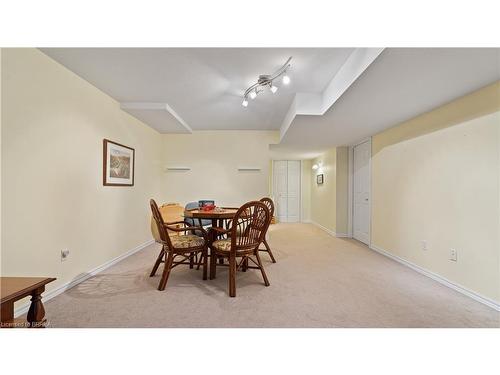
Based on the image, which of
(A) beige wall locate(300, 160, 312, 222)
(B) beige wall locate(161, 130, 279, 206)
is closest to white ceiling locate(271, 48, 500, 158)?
(B) beige wall locate(161, 130, 279, 206)

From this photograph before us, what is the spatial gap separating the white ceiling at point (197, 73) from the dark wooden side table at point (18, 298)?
2.00 m

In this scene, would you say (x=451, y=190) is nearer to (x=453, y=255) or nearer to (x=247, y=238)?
(x=453, y=255)

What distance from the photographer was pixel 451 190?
7.97ft

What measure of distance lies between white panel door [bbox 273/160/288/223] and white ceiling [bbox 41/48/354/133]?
12.5 ft

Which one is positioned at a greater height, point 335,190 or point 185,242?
point 335,190

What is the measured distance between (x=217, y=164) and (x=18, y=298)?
13.1 ft

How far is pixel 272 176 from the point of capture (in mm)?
7379

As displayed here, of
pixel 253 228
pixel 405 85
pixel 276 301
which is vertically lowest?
pixel 276 301

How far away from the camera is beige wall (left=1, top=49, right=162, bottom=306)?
1759 mm

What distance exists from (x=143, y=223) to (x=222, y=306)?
9.08ft

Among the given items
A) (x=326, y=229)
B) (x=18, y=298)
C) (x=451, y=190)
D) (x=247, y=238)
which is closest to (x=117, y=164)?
(x=247, y=238)

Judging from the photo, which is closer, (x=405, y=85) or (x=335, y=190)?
(x=405, y=85)

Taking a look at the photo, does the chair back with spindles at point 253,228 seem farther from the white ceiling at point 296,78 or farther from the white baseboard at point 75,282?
the white baseboard at point 75,282
